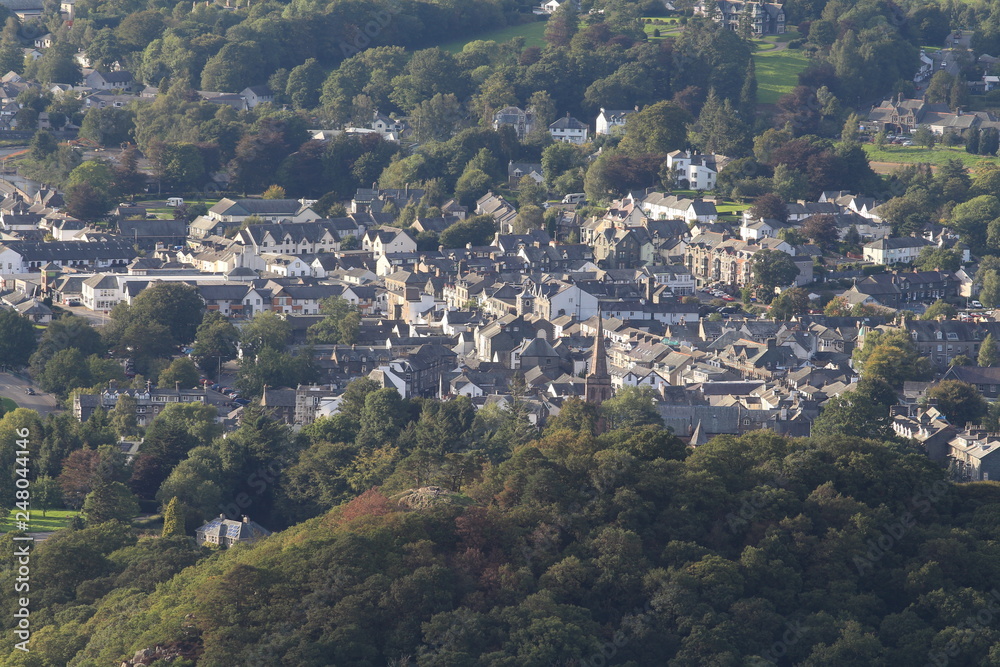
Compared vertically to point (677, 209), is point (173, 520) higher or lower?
Answer: higher

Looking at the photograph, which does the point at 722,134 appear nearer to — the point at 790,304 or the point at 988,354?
the point at 790,304

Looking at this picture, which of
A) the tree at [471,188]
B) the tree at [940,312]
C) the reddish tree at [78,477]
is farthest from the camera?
the tree at [471,188]

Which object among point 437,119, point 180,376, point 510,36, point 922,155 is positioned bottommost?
point 922,155

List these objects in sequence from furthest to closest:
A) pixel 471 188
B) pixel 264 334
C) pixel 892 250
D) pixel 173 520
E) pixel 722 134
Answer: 1. pixel 722 134
2. pixel 471 188
3. pixel 892 250
4. pixel 264 334
5. pixel 173 520

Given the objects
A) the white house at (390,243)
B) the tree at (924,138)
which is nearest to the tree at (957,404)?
the white house at (390,243)

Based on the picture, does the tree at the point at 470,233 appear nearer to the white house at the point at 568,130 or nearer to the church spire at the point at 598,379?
the white house at the point at 568,130

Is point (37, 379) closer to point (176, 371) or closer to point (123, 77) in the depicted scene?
point (176, 371)

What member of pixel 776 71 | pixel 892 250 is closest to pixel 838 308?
pixel 892 250
